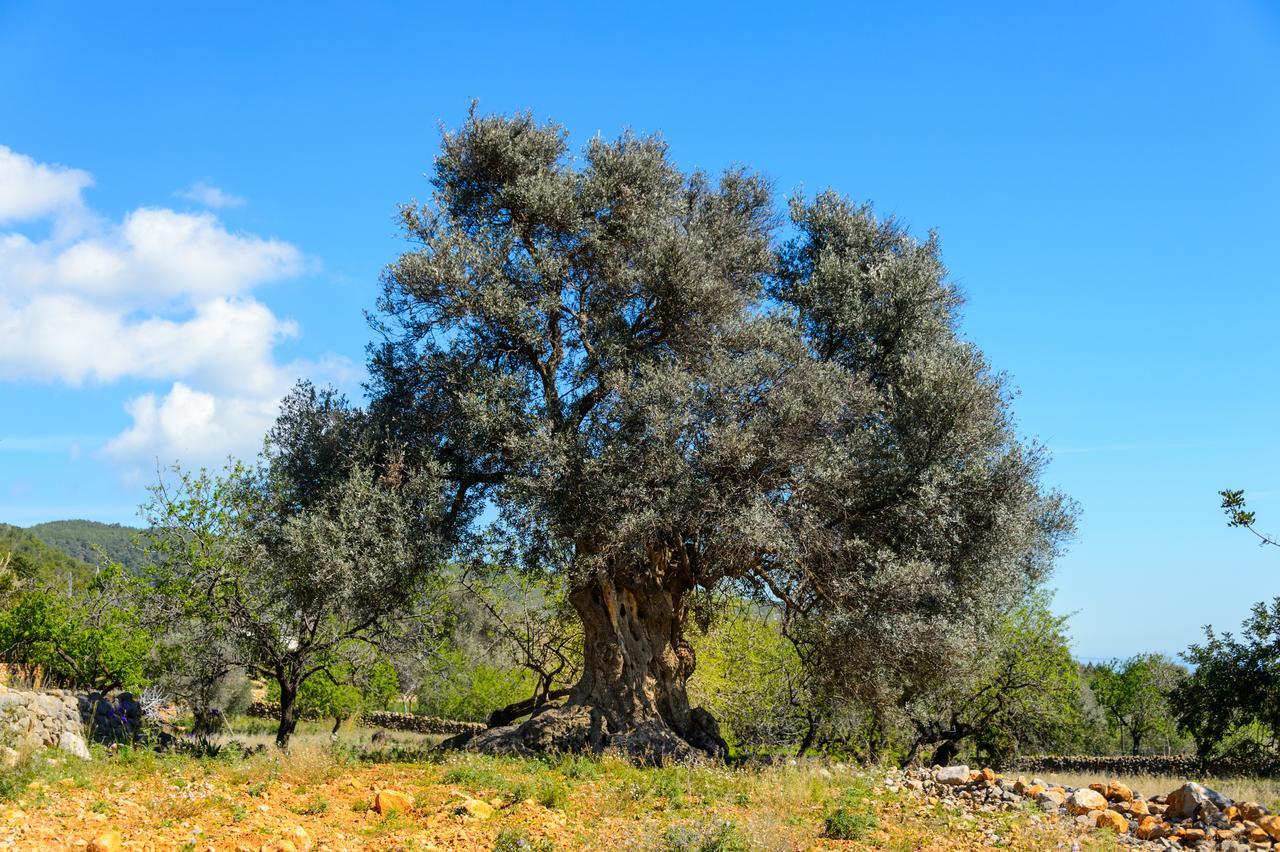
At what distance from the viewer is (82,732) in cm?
1580

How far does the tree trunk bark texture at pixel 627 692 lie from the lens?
16781mm

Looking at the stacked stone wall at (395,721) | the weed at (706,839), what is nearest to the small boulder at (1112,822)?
the weed at (706,839)

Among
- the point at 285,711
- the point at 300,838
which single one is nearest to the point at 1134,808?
the point at 300,838

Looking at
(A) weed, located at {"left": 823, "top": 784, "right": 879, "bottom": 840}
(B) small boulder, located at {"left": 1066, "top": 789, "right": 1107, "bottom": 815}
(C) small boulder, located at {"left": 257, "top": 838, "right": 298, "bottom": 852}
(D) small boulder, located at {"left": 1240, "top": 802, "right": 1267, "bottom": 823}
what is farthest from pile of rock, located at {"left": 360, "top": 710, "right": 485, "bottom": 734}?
(D) small boulder, located at {"left": 1240, "top": 802, "right": 1267, "bottom": 823}

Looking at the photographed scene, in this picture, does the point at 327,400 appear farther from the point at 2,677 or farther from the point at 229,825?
the point at 2,677

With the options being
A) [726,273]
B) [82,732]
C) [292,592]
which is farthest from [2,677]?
[726,273]

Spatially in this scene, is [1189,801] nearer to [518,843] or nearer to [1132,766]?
[518,843]

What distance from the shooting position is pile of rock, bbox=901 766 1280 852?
11891mm

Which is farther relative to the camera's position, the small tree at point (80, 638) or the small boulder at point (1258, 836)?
the small tree at point (80, 638)

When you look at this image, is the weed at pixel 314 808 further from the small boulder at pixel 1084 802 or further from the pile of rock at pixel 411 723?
the pile of rock at pixel 411 723

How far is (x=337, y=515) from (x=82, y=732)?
5890 millimetres

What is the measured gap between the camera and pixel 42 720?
15.0m

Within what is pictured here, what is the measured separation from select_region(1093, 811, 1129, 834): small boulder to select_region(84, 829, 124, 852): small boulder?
41.5 ft

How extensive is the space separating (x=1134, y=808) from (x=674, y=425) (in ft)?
30.4
